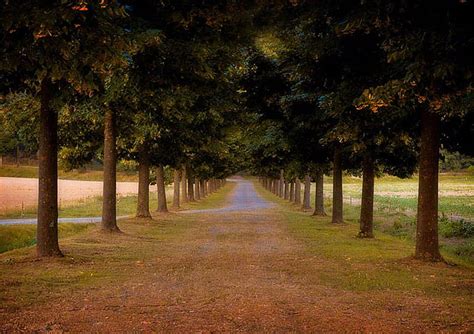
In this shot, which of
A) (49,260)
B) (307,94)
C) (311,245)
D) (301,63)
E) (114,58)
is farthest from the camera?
(307,94)

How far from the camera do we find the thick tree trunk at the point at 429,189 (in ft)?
43.5

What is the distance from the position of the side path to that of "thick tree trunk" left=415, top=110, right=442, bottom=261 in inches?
101

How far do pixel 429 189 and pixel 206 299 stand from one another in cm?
691

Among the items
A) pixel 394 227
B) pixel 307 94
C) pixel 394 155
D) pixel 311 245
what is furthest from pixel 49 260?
pixel 394 227

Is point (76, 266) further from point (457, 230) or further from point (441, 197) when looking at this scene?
point (441, 197)

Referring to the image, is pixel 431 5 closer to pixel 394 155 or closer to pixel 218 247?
pixel 218 247

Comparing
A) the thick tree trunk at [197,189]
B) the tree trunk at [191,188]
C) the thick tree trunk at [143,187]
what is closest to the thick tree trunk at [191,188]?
the tree trunk at [191,188]

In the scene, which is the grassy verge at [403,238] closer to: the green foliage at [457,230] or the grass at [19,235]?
the green foliage at [457,230]

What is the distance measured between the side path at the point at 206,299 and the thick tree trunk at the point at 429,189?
256cm

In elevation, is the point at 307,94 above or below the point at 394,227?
above

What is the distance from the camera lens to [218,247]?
16.9 m

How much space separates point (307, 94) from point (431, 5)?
9.99m

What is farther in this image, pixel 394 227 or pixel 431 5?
pixel 394 227

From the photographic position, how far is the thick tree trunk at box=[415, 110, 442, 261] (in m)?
13.3
